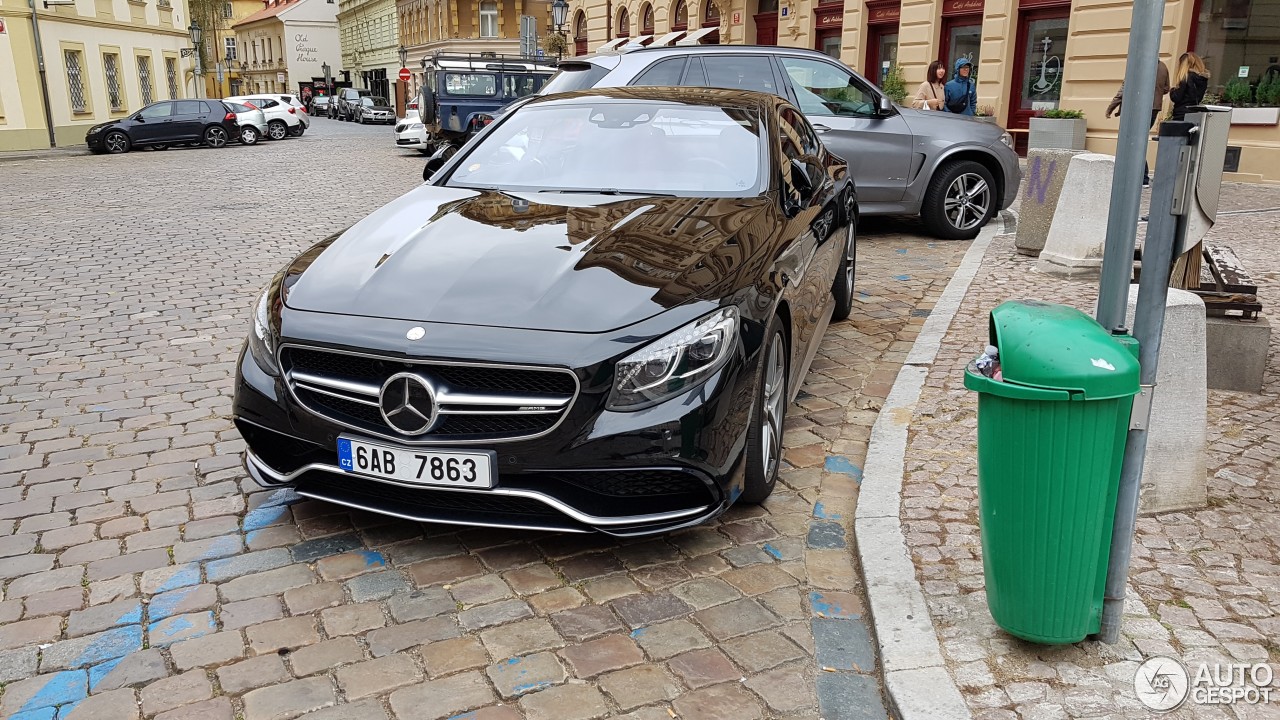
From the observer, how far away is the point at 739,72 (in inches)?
361

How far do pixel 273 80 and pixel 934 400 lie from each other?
3685 inches

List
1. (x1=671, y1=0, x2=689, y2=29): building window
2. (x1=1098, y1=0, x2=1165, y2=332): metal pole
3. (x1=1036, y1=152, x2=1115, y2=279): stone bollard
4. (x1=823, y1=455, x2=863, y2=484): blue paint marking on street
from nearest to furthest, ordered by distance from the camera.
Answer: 1. (x1=1098, y1=0, x2=1165, y2=332): metal pole
2. (x1=823, y1=455, x2=863, y2=484): blue paint marking on street
3. (x1=1036, y1=152, x2=1115, y2=279): stone bollard
4. (x1=671, y1=0, x2=689, y2=29): building window

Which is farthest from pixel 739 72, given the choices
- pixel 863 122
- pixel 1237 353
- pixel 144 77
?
pixel 144 77

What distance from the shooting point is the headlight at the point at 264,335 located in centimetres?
365

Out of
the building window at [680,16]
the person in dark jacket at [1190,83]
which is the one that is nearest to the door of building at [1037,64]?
the person in dark jacket at [1190,83]

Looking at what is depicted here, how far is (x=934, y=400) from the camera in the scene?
5070 mm

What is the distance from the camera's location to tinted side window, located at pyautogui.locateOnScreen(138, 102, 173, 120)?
91.0 feet

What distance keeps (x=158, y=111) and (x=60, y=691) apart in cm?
2852

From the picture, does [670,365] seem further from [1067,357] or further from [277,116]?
[277,116]

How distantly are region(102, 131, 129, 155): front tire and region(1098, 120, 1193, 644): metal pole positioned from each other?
1118 inches

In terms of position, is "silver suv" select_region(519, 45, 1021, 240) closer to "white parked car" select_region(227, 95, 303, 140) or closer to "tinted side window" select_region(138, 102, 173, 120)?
"tinted side window" select_region(138, 102, 173, 120)

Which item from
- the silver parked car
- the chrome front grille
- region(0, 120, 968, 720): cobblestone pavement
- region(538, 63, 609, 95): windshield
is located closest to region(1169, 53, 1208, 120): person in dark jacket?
region(538, 63, 609, 95): windshield

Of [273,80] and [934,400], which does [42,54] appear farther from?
[273,80]

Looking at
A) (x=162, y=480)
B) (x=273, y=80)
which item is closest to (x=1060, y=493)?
(x=162, y=480)
